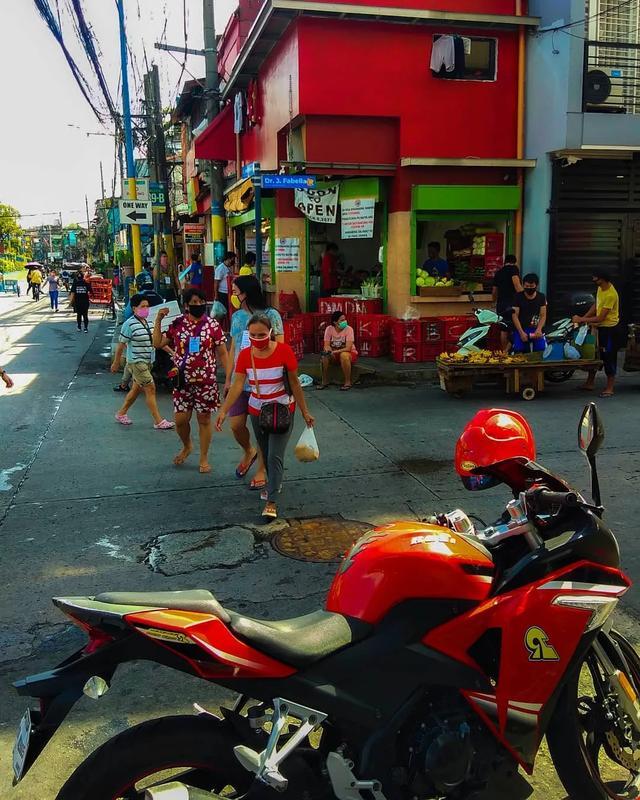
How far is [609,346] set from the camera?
402 inches

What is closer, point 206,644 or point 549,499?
point 206,644

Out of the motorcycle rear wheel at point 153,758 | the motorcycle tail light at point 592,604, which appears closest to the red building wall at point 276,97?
the motorcycle tail light at point 592,604

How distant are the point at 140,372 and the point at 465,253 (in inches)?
322

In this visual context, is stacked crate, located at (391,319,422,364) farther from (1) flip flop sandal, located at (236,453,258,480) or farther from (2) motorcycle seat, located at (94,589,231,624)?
(2) motorcycle seat, located at (94,589,231,624)

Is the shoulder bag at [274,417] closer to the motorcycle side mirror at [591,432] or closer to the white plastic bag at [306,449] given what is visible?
the white plastic bag at [306,449]

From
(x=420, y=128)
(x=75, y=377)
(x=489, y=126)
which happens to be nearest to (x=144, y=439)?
(x=75, y=377)

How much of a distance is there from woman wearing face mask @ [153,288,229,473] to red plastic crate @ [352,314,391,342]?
636 centimetres

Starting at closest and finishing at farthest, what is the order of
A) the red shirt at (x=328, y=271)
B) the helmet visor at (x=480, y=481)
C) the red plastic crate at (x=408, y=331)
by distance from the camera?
the helmet visor at (x=480, y=481), the red plastic crate at (x=408, y=331), the red shirt at (x=328, y=271)

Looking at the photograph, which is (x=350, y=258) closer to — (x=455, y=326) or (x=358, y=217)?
(x=358, y=217)

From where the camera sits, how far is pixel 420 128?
13289 millimetres

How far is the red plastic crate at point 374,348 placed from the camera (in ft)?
44.0

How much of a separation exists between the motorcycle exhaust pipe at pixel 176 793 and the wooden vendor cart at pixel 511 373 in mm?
8626

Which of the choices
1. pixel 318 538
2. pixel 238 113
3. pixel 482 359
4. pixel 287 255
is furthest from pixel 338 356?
pixel 238 113

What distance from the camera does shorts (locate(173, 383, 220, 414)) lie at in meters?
7.22
